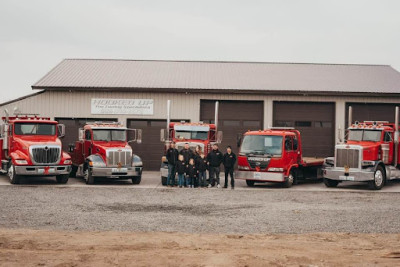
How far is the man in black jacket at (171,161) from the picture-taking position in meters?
21.3

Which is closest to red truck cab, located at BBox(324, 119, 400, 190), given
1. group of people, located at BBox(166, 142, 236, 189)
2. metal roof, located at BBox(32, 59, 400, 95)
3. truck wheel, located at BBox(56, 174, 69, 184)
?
group of people, located at BBox(166, 142, 236, 189)

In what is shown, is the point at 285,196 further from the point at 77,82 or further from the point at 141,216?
the point at 77,82

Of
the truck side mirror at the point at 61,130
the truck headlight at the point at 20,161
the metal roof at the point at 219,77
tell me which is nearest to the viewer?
the truck headlight at the point at 20,161

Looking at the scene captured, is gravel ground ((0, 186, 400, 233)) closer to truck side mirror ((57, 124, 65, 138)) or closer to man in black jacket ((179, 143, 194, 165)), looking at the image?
man in black jacket ((179, 143, 194, 165))

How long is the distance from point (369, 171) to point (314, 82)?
1179 centimetres

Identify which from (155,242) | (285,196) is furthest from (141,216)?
(285,196)

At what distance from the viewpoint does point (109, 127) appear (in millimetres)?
23578

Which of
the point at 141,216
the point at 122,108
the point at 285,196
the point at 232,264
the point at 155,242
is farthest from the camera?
the point at 122,108

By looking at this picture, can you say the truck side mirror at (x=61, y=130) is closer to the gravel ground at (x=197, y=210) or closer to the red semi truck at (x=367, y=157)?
the gravel ground at (x=197, y=210)

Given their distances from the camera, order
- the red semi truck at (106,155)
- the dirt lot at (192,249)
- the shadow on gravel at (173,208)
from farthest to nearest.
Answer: the red semi truck at (106,155), the shadow on gravel at (173,208), the dirt lot at (192,249)

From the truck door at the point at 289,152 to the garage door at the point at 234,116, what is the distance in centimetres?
848

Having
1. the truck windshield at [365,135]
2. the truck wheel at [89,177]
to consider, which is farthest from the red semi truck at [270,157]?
the truck wheel at [89,177]

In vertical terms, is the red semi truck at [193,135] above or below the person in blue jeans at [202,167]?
above

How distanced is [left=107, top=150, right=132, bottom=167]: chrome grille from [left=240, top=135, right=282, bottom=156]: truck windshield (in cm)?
456
